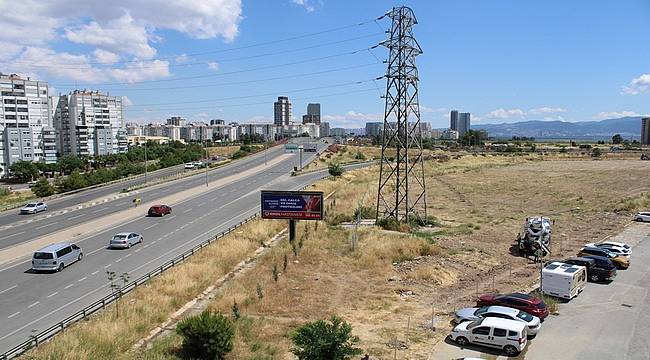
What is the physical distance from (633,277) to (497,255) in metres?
7.75

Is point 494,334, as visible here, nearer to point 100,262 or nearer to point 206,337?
point 206,337

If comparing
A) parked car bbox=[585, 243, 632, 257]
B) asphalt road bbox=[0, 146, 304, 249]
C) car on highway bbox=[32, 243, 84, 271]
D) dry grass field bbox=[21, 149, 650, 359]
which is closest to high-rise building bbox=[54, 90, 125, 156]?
asphalt road bbox=[0, 146, 304, 249]

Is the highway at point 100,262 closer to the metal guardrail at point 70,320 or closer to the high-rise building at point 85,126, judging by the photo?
the metal guardrail at point 70,320

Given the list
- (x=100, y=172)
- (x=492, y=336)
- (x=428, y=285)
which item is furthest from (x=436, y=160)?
(x=492, y=336)

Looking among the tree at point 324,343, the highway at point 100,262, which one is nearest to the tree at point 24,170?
the highway at point 100,262

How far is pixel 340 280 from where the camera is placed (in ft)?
88.4

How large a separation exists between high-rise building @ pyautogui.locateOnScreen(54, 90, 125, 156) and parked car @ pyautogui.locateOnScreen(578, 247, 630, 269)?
138939 mm

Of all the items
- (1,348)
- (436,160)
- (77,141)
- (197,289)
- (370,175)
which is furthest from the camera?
(77,141)

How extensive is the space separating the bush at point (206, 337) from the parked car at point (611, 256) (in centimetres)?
2380

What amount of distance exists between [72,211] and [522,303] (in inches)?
1897

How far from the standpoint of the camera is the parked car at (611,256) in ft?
99.6

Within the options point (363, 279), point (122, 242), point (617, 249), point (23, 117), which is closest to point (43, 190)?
point (122, 242)

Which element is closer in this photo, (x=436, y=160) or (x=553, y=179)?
(x=553, y=179)

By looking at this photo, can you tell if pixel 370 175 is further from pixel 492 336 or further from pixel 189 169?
pixel 492 336
